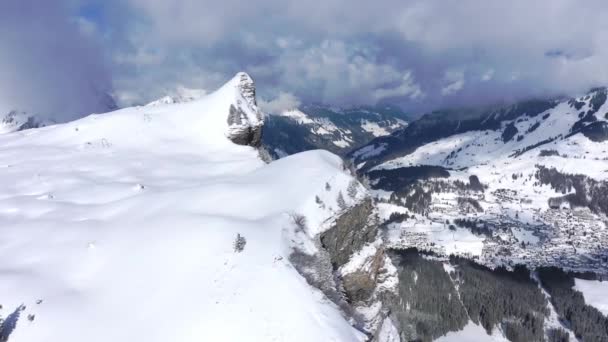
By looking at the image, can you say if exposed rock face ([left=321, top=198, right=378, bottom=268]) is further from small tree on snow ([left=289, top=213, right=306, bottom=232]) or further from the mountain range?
small tree on snow ([left=289, top=213, right=306, bottom=232])

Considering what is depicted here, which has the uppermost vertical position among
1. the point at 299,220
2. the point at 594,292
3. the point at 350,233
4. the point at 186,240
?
the point at 299,220

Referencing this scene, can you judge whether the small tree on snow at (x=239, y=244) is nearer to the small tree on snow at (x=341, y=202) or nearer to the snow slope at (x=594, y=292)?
the small tree on snow at (x=341, y=202)

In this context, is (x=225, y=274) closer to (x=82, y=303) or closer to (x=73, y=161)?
(x=82, y=303)

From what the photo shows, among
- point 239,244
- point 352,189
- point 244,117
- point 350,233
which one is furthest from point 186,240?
point 244,117

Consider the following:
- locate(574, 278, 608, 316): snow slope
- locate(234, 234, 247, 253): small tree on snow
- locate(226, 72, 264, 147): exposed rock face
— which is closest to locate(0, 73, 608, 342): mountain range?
locate(234, 234, 247, 253): small tree on snow

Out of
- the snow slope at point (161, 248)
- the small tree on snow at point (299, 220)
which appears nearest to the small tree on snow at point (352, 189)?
the snow slope at point (161, 248)

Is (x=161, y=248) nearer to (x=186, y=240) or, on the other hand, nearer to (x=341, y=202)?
(x=186, y=240)
